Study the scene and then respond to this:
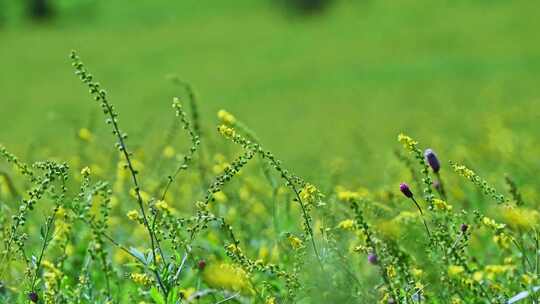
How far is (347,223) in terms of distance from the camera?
2441mm

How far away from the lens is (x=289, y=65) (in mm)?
28094

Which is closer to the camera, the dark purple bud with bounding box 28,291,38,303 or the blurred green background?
the dark purple bud with bounding box 28,291,38,303

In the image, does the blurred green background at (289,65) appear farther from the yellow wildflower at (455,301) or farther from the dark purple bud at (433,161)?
the yellow wildflower at (455,301)

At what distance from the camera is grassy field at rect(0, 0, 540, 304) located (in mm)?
2381

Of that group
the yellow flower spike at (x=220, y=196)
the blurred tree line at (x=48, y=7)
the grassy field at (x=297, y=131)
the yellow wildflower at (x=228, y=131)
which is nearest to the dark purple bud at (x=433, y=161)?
the grassy field at (x=297, y=131)

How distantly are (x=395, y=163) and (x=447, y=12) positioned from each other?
26.7 m

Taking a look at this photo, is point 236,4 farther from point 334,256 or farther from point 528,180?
point 334,256

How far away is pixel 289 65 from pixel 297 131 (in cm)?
1107

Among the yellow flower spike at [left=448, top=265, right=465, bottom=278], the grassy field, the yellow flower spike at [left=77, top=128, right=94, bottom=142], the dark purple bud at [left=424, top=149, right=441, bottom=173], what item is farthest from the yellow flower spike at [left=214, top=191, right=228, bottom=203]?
the yellow flower spike at [left=448, top=265, right=465, bottom=278]

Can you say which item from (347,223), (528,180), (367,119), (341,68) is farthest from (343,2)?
(347,223)

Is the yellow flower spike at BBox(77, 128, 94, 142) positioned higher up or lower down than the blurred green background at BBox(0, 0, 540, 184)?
lower down

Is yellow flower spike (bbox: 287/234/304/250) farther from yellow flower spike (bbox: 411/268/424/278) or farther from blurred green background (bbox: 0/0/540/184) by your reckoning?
blurred green background (bbox: 0/0/540/184)

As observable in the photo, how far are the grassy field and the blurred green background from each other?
0.32 ft

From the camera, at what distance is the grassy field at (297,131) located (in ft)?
7.81
